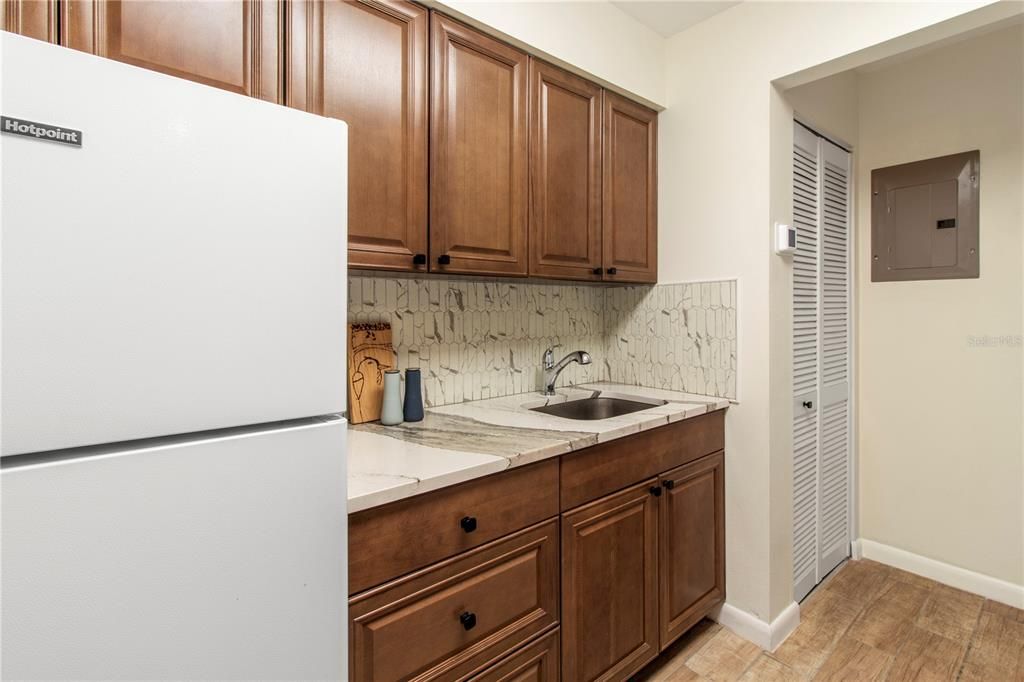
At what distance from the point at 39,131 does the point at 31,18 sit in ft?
1.73

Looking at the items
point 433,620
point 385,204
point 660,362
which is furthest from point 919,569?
point 385,204

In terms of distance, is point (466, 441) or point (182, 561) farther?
point (466, 441)

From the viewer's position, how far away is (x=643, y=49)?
220 centimetres

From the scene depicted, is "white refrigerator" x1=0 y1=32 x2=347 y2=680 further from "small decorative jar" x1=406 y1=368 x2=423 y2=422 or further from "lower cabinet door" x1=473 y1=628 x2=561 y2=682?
"small decorative jar" x1=406 y1=368 x2=423 y2=422

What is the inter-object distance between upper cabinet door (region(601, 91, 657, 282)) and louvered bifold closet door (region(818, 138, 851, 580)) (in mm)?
792

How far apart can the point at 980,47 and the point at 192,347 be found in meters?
3.25

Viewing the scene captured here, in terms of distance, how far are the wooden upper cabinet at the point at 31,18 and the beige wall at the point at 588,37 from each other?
91 cm

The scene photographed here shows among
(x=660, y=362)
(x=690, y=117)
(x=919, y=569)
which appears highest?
(x=690, y=117)

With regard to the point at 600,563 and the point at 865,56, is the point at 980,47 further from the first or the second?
the point at 600,563

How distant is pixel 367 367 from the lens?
5.62 feet

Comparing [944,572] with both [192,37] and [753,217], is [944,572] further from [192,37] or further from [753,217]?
[192,37]

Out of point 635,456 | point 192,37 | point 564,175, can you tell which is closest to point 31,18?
point 192,37

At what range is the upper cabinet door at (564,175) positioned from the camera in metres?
1.84

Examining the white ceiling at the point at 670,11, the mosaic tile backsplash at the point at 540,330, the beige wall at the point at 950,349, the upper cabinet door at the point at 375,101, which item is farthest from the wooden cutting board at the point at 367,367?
the beige wall at the point at 950,349
